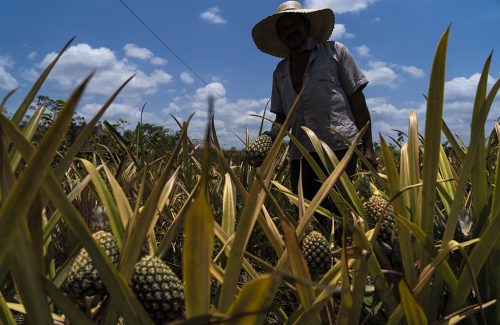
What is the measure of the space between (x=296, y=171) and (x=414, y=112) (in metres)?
1.28

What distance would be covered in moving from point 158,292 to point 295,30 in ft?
6.51

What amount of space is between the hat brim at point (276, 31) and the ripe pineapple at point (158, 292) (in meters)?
1.92

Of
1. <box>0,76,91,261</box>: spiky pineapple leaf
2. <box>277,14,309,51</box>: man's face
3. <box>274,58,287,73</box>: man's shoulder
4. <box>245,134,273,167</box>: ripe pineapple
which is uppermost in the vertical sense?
<box>277,14,309,51</box>: man's face

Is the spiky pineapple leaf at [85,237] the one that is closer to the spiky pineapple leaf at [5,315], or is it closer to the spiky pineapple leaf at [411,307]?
the spiky pineapple leaf at [5,315]

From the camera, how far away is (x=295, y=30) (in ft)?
7.56

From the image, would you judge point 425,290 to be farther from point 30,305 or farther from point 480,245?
point 30,305

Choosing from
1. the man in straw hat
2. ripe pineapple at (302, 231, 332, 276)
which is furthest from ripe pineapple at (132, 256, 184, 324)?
the man in straw hat

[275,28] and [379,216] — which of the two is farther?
[275,28]

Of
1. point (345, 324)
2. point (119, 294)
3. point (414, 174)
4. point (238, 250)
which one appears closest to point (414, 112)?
point (414, 174)

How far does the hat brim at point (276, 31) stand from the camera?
2391 mm

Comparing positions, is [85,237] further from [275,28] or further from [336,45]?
[275,28]

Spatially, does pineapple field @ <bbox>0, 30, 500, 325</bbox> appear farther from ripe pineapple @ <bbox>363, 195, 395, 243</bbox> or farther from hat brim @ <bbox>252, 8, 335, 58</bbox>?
hat brim @ <bbox>252, 8, 335, 58</bbox>

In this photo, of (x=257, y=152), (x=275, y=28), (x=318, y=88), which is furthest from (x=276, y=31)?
(x=257, y=152)

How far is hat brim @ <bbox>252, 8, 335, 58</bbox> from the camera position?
2391 mm
